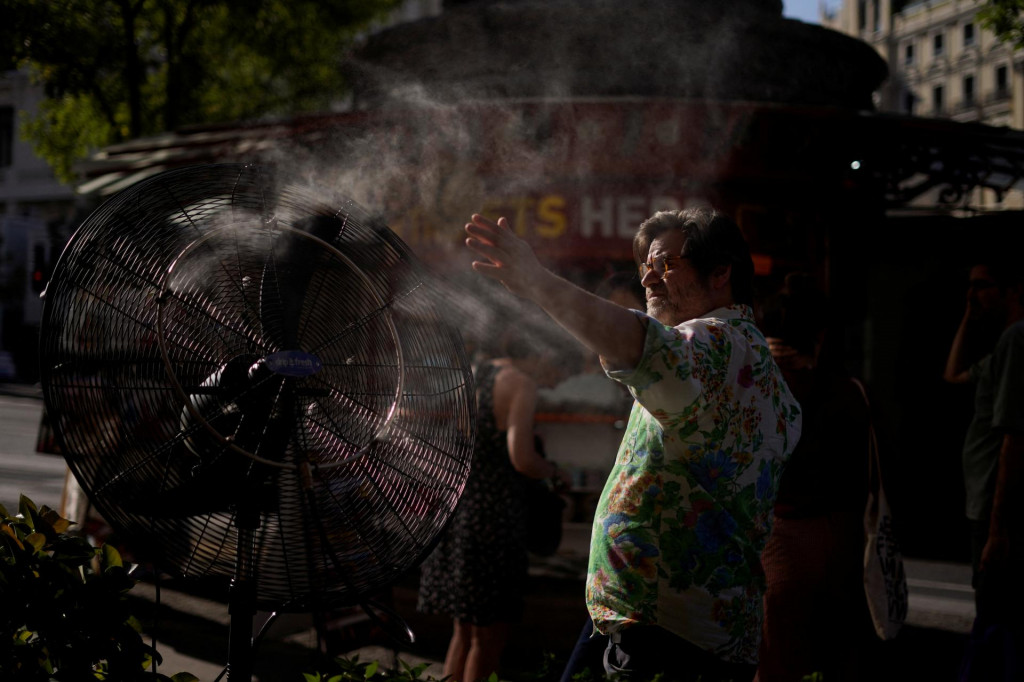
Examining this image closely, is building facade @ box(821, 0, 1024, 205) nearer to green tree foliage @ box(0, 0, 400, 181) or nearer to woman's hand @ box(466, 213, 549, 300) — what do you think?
green tree foliage @ box(0, 0, 400, 181)

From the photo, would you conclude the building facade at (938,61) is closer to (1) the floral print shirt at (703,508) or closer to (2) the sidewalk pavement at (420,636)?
(2) the sidewalk pavement at (420,636)

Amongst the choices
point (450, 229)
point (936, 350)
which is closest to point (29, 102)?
point (450, 229)

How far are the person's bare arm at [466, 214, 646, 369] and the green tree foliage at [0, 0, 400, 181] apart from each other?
384 centimetres

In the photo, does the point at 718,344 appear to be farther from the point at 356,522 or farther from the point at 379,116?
the point at 379,116

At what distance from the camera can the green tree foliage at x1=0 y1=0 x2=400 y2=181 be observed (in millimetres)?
7219

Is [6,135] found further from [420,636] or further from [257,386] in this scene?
[257,386]

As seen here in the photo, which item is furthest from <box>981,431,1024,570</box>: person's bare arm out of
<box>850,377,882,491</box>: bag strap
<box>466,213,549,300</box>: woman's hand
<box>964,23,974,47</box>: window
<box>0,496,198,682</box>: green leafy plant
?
<box>964,23,974,47</box>: window

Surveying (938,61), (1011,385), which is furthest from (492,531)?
(938,61)

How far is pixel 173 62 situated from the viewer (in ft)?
37.6

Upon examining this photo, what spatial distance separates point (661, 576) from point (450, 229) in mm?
7368

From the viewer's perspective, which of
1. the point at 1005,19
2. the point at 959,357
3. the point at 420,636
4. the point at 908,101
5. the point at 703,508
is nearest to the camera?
the point at 703,508

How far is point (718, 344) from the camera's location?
6.69 feet

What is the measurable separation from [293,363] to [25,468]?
12.0 metres

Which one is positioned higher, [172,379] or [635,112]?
[635,112]
